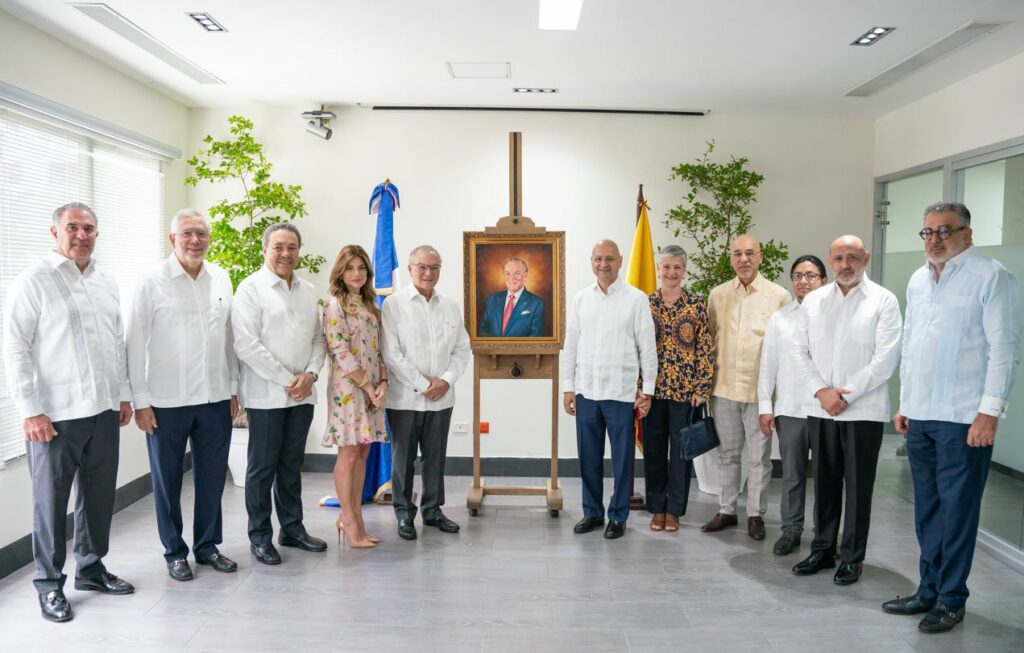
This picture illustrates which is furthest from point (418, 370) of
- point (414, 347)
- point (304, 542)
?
point (304, 542)

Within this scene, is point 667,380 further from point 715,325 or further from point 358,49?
point 358,49

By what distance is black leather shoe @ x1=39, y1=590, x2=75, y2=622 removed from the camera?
10.8 feet

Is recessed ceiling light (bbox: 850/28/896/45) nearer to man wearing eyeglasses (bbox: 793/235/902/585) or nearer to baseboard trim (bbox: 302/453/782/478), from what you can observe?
man wearing eyeglasses (bbox: 793/235/902/585)

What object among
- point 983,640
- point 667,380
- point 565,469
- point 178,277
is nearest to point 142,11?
point 178,277

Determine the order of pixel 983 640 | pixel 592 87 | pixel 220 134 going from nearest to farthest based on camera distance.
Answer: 1. pixel 983 640
2. pixel 592 87
3. pixel 220 134

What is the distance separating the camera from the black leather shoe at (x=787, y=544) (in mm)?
4207

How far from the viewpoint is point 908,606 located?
11.3 ft

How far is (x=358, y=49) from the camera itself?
4.52m

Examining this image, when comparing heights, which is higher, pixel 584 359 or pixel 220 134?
pixel 220 134

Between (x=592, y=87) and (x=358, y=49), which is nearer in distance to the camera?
(x=358, y=49)

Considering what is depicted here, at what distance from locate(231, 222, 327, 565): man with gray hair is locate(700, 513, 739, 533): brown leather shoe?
96.5 inches

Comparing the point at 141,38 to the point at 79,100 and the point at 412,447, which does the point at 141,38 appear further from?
the point at 412,447

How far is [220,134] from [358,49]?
2.12 m

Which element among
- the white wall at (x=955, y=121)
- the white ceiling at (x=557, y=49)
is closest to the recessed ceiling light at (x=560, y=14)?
the white ceiling at (x=557, y=49)
